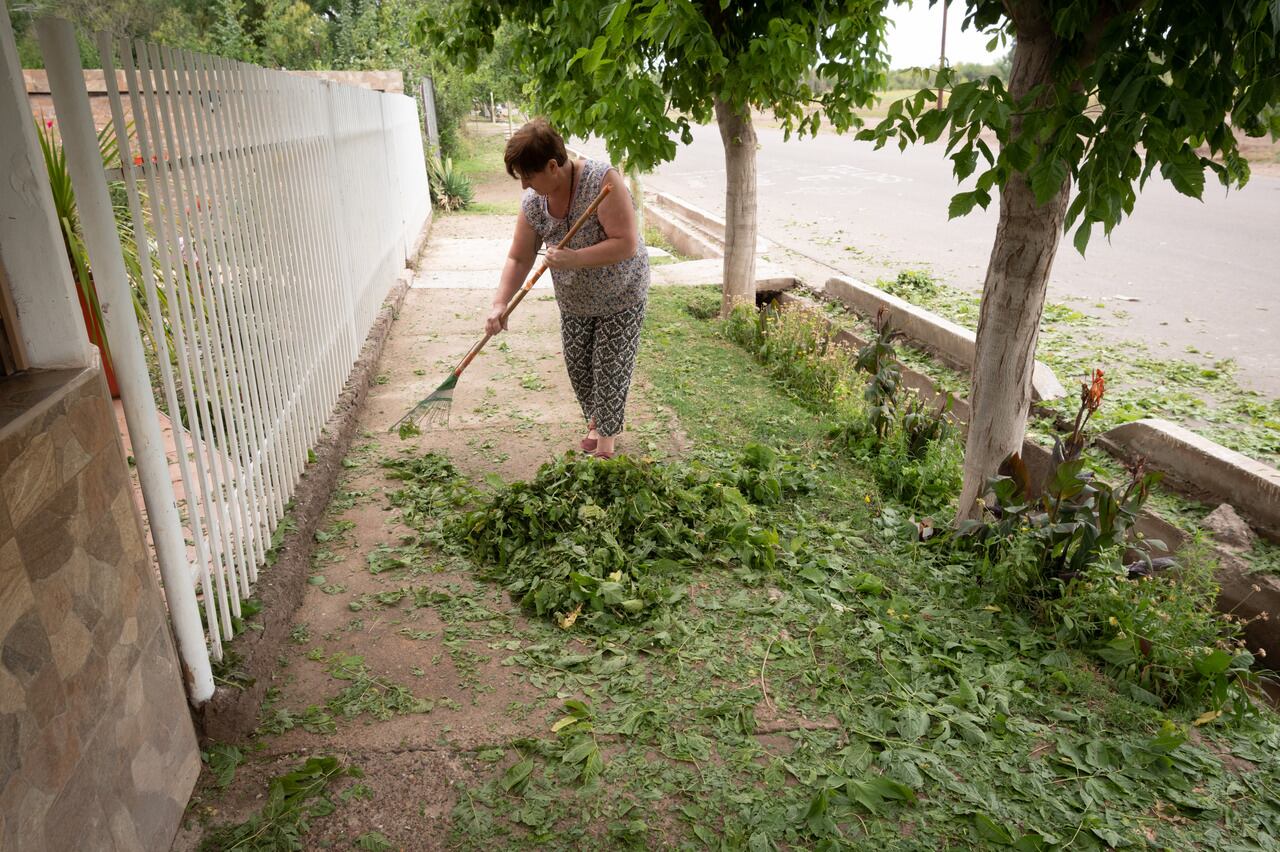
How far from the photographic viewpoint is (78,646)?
1934 mm

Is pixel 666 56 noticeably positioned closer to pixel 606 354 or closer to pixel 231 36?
pixel 606 354

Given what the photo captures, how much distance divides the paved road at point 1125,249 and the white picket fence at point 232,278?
493 centimetres

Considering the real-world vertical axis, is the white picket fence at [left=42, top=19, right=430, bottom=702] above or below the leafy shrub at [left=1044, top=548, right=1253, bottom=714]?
above

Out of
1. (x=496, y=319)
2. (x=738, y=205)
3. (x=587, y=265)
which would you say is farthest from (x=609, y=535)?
(x=738, y=205)

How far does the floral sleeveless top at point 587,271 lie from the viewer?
13.9 feet

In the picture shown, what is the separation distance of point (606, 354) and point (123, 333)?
8.25 ft

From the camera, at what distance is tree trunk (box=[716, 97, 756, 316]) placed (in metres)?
7.24

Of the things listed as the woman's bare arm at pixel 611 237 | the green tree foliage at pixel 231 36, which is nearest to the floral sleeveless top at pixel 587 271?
the woman's bare arm at pixel 611 237

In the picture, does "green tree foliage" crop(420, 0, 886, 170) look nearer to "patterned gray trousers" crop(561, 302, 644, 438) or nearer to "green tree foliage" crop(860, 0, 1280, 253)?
"patterned gray trousers" crop(561, 302, 644, 438)

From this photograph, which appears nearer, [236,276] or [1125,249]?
[236,276]

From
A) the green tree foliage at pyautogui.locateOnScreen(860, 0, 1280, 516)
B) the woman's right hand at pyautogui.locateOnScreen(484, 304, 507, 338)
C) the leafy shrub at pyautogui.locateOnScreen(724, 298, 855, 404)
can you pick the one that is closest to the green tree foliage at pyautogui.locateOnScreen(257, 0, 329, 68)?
the leafy shrub at pyautogui.locateOnScreen(724, 298, 855, 404)

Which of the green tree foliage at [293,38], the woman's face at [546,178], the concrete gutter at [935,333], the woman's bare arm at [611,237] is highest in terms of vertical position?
the green tree foliage at [293,38]

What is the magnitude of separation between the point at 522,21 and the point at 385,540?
15.8ft

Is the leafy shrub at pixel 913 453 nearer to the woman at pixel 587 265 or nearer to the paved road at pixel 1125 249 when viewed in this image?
the woman at pixel 587 265
